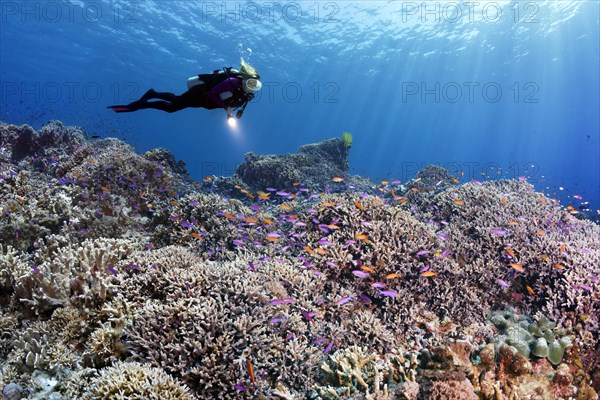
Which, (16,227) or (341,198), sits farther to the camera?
(341,198)

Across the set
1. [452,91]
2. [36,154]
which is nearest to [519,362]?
[36,154]

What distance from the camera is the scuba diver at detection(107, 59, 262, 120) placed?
514 cm

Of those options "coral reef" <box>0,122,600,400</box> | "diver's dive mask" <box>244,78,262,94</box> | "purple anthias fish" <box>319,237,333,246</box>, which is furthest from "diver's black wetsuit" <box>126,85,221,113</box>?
"purple anthias fish" <box>319,237,333,246</box>

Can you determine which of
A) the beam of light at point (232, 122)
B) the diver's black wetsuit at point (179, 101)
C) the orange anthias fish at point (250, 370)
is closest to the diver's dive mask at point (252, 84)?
the beam of light at point (232, 122)

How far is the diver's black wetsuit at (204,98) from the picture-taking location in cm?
522

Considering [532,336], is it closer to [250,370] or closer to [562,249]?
[562,249]

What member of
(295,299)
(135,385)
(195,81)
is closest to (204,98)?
(195,81)

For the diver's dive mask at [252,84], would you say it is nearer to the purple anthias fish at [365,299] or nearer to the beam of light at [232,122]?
the beam of light at [232,122]

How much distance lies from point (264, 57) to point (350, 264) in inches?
2006

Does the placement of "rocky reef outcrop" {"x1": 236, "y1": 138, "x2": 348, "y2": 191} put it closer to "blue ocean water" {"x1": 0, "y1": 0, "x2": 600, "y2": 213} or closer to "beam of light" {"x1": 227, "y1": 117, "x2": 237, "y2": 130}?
"blue ocean water" {"x1": 0, "y1": 0, "x2": 600, "y2": 213}

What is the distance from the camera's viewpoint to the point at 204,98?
5562 millimetres

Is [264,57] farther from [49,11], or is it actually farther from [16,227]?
[16,227]

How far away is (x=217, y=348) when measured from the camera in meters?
4.05

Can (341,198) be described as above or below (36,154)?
below
